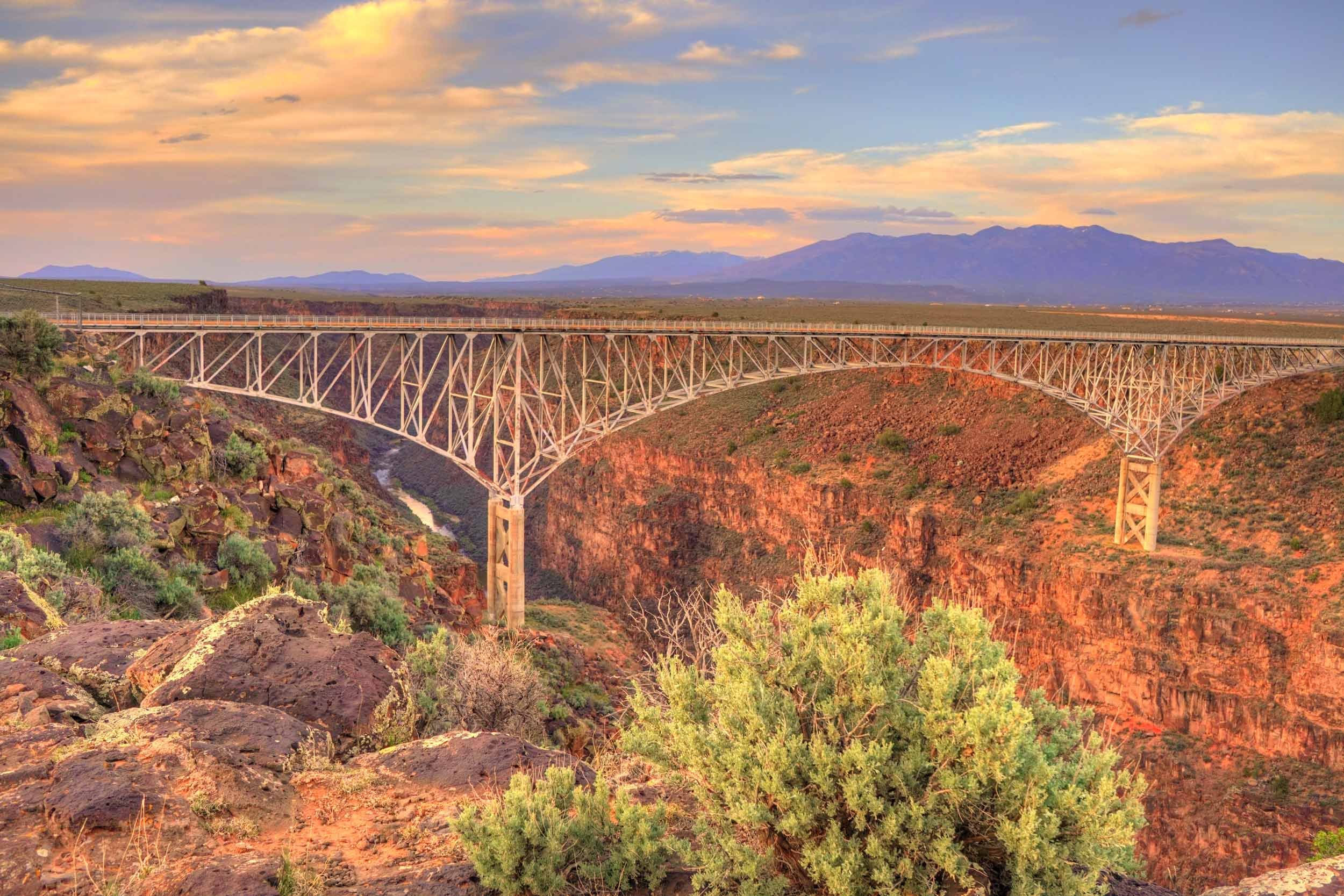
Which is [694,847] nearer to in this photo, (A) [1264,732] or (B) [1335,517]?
(A) [1264,732]

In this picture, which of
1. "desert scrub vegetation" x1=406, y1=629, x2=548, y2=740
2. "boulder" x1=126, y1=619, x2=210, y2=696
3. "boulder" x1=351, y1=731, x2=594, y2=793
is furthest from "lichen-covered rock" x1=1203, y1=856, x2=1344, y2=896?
"boulder" x1=126, y1=619, x2=210, y2=696

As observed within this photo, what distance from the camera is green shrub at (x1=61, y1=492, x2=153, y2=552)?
18.3m

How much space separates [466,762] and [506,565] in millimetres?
26014

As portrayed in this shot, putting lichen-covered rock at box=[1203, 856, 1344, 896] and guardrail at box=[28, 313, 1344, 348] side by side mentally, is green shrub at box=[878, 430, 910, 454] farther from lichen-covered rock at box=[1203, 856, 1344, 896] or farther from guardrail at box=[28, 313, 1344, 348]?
lichen-covered rock at box=[1203, 856, 1344, 896]

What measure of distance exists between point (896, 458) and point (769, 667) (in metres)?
52.3

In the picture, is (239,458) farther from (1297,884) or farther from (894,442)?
(894,442)

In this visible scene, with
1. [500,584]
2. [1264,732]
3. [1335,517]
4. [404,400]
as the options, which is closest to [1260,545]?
[1335,517]

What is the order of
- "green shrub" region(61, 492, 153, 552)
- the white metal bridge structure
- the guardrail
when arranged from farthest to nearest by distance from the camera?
the white metal bridge structure
the guardrail
"green shrub" region(61, 492, 153, 552)

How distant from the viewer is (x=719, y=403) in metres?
71.8

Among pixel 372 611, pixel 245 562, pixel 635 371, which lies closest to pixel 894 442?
pixel 635 371

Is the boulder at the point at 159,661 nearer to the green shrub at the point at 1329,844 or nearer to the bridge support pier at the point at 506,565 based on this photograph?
the bridge support pier at the point at 506,565

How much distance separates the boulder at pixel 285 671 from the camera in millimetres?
9609

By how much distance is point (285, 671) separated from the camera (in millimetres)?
10109

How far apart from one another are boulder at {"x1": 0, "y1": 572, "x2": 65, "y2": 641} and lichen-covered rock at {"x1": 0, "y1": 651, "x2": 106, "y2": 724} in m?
2.37
